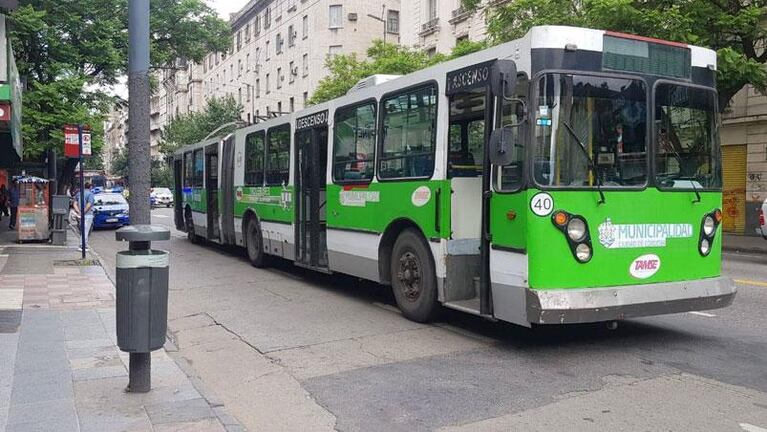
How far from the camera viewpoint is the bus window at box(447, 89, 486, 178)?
7.15 metres

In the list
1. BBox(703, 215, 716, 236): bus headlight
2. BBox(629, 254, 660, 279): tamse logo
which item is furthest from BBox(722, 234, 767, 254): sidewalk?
BBox(629, 254, 660, 279): tamse logo

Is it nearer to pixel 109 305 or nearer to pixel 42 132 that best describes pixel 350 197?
pixel 109 305

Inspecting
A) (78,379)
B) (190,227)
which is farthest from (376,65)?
(78,379)

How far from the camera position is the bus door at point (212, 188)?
54.0 feet

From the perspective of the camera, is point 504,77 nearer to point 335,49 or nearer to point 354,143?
point 354,143

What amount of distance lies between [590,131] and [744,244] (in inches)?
606

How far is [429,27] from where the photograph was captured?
121 ft

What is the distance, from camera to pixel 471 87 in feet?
22.6

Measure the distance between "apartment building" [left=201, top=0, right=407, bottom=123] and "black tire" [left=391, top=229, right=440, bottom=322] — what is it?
1331 inches

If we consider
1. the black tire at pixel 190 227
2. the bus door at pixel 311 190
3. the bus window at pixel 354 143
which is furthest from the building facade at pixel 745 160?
the bus window at pixel 354 143

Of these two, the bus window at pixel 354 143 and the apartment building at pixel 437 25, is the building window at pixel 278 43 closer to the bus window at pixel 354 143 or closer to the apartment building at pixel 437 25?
the apartment building at pixel 437 25

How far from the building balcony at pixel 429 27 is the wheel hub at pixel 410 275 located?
30.1 metres

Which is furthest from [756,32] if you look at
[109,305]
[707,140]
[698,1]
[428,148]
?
[109,305]

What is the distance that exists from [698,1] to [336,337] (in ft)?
46.3
